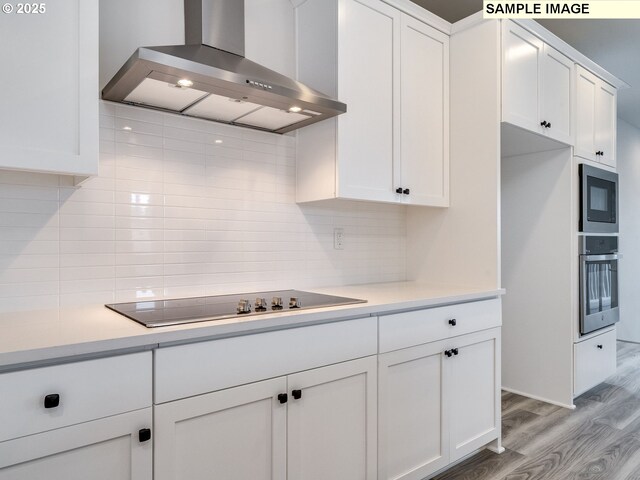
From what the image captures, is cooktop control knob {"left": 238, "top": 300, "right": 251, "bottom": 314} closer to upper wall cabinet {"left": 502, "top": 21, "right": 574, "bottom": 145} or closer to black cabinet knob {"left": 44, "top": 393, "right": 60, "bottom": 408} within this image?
black cabinet knob {"left": 44, "top": 393, "right": 60, "bottom": 408}

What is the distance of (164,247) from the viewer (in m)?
1.87

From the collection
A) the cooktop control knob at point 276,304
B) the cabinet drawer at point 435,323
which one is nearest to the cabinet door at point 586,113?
the cabinet drawer at point 435,323

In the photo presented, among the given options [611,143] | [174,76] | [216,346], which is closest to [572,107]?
[611,143]

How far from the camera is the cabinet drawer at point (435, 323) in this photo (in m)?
1.80

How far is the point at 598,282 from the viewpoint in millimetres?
3172

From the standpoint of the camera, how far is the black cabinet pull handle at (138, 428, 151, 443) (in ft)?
3.83

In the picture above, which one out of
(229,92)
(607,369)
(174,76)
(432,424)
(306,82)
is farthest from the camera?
(607,369)

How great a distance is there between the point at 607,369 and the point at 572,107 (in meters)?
2.03

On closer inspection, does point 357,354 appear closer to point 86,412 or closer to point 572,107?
point 86,412

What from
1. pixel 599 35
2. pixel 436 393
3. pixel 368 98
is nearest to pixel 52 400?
pixel 436 393

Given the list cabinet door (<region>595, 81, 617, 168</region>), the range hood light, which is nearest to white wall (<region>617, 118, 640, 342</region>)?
cabinet door (<region>595, 81, 617, 168</region>)

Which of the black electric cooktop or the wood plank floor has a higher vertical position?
the black electric cooktop

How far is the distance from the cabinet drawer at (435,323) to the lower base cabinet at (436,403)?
0.11 feet

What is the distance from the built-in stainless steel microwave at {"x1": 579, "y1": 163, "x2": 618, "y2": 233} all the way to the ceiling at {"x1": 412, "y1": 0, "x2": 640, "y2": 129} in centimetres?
104
